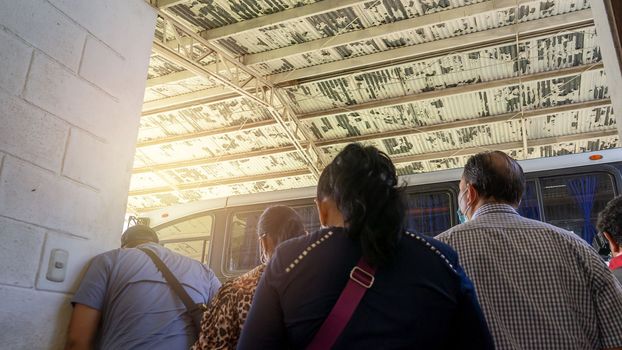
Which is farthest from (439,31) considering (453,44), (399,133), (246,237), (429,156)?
(246,237)

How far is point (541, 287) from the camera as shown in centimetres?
160

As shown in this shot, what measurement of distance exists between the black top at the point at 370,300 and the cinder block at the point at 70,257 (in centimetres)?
150

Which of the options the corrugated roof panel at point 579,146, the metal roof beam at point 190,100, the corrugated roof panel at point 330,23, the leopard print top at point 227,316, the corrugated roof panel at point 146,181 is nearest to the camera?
the leopard print top at point 227,316

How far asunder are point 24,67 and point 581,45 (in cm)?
661

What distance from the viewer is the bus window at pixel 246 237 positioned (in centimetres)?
530

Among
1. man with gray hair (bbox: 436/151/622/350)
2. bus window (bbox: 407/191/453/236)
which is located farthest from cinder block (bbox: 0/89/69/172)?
bus window (bbox: 407/191/453/236)

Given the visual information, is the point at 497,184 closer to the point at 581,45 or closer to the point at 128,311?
the point at 128,311

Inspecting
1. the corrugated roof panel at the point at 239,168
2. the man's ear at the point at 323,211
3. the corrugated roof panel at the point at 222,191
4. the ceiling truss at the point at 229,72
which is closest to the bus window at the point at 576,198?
the man's ear at the point at 323,211

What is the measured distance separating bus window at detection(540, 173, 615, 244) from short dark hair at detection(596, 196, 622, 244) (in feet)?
6.46

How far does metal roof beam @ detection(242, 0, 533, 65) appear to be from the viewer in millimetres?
5578

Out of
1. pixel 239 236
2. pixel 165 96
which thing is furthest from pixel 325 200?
pixel 165 96

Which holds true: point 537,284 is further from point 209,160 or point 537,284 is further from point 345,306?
point 209,160

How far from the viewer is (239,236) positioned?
5582 mm

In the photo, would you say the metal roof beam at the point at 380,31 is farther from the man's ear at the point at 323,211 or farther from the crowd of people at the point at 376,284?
the man's ear at the point at 323,211
